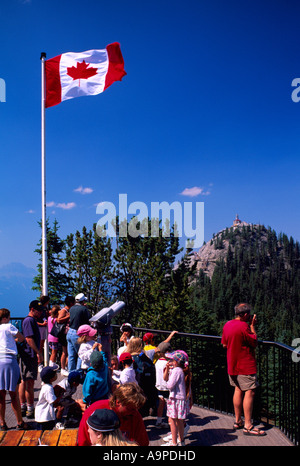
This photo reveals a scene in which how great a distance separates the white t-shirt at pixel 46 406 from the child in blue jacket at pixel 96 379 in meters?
0.44

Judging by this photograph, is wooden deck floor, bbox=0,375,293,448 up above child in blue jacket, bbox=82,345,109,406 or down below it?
below

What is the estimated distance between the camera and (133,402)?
3.20 metres

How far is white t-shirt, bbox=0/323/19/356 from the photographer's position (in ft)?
16.8

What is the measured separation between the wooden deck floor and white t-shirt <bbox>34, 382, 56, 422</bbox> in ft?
2.79

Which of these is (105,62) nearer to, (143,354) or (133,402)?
(143,354)

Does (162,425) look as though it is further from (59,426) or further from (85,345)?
(85,345)

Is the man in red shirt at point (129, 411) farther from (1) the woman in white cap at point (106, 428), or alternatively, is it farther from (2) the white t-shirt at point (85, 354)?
(2) the white t-shirt at point (85, 354)

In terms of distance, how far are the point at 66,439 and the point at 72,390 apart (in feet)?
7.13

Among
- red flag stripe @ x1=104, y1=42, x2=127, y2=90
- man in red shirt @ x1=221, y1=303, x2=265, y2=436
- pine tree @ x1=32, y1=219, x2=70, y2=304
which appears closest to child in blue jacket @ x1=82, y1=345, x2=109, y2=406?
man in red shirt @ x1=221, y1=303, x2=265, y2=436

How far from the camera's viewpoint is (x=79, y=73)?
10922 millimetres

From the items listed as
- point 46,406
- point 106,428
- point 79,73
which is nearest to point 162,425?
point 46,406

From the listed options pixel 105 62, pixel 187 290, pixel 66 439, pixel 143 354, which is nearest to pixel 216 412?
pixel 143 354

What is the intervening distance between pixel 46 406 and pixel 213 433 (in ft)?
7.70

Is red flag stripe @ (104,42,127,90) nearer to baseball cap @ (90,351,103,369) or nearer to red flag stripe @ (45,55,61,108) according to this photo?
red flag stripe @ (45,55,61,108)
